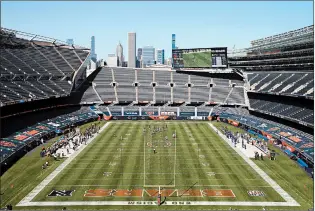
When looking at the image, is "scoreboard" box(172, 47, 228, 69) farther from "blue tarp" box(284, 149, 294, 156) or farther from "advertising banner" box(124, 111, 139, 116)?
"blue tarp" box(284, 149, 294, 156)

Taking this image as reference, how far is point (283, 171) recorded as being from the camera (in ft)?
128

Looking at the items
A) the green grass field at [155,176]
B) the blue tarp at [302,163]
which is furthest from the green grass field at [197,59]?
the blue tarp at [302,163]

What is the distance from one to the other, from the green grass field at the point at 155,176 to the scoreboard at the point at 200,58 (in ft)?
132

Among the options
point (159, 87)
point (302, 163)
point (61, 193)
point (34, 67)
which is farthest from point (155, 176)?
point (159, 87)

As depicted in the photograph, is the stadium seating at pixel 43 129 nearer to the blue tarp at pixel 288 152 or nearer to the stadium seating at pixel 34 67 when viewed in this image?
the stadium seating at pixel 34 67

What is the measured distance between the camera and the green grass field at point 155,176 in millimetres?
31359

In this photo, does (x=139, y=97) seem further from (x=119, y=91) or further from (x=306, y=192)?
(x=306, y=192)

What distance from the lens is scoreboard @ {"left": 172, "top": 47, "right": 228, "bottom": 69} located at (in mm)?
88750

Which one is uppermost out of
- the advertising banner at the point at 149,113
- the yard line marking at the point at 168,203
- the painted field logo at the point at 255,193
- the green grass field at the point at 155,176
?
the advertising banner at the point at 149,113

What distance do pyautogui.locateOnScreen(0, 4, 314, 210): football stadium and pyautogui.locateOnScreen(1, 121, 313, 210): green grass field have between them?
0.13 meters

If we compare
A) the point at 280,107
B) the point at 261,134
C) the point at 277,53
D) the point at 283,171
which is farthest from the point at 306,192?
the point at 277,53

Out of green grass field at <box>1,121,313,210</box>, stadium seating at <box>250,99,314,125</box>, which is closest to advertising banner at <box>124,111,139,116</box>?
stadium seating at <box>250,99,314,125</box>

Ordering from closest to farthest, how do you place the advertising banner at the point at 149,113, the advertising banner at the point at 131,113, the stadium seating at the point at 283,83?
the stadium seating at the point at 283,83 < the advertising banner at the point at 131,113 < the advertising banner at the point at 149,113

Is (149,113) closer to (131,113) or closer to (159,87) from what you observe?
(131,113)
